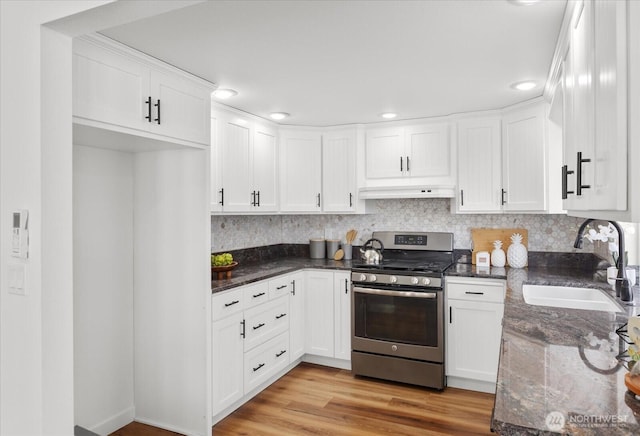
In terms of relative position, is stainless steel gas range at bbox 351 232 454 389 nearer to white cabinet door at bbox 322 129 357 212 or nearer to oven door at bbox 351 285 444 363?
oven door at bbox 351 285 444 363

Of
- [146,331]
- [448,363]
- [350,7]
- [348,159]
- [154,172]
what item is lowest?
[448,363]

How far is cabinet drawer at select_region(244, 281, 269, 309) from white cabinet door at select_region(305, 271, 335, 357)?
2.21ft

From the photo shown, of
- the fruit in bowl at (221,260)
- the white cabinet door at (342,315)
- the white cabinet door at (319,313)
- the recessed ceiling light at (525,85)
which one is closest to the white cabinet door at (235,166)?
the fruit in bowl at (221,260)

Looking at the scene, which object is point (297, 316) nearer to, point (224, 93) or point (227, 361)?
point (227, 361)

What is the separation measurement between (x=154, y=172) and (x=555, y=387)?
2613mm

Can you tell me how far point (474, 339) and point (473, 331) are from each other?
64 mm

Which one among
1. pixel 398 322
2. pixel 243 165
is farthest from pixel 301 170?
pixel 398 322

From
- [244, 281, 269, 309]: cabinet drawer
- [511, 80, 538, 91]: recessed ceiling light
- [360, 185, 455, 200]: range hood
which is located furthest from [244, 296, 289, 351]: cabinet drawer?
[511, 80, 538, 91]: recessed ceiling light

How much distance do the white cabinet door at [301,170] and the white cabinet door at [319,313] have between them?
2.37 ft

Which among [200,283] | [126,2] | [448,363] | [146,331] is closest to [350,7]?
[126,2]

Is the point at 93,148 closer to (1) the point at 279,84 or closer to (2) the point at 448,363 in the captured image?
(1) the point at 279,84

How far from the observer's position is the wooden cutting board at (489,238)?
3.83 meters

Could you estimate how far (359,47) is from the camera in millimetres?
2268

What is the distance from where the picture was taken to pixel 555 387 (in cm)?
117
